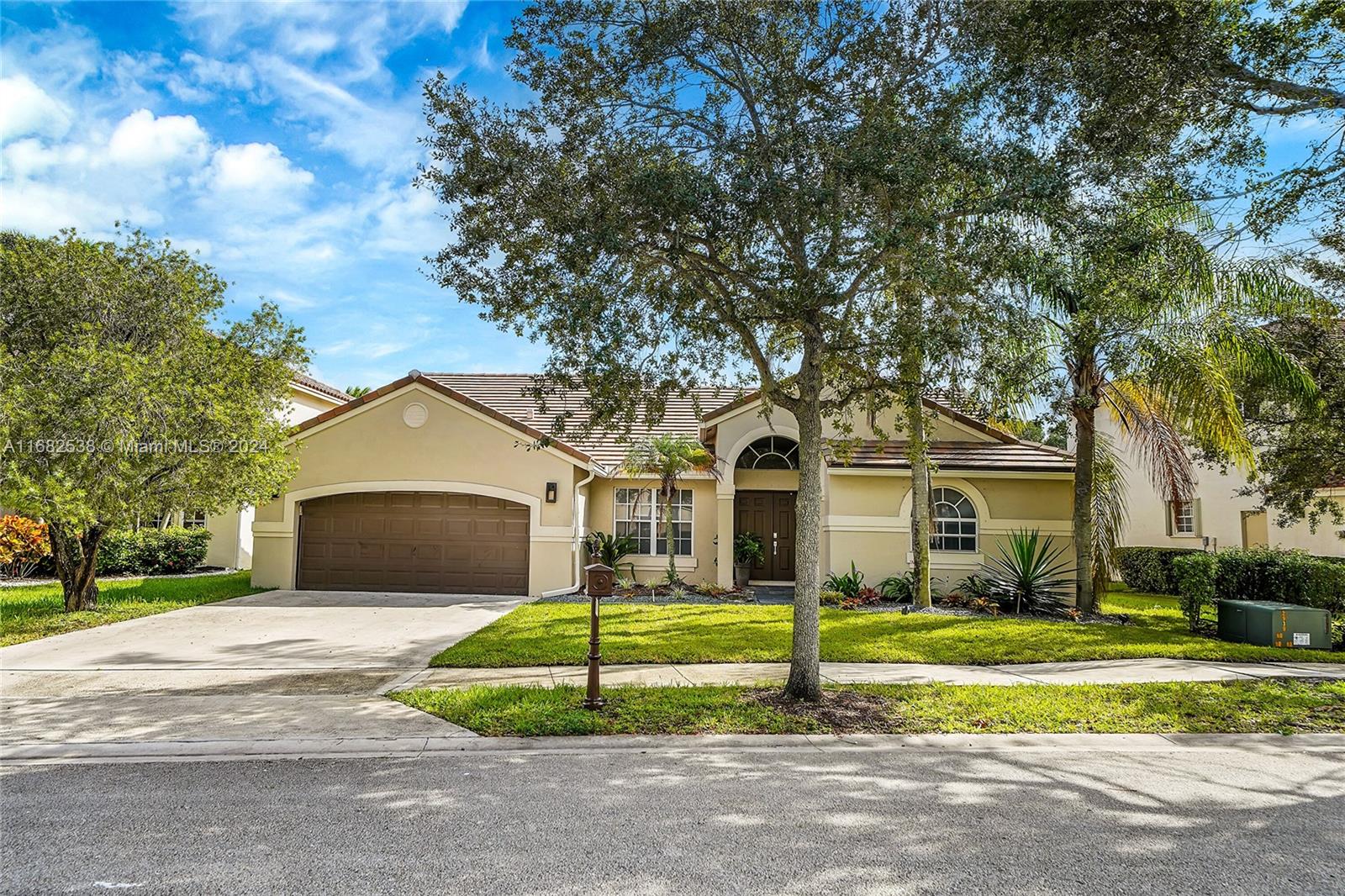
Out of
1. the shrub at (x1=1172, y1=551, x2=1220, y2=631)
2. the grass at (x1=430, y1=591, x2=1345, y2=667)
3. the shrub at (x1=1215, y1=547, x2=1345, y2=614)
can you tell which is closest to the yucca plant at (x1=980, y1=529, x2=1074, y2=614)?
the grass at (x1=430, y1=591, x2=1345, y2=667)

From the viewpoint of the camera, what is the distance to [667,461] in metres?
15.5

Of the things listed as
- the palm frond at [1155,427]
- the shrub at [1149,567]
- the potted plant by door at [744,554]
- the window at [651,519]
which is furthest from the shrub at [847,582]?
the shrub at [1149,567]

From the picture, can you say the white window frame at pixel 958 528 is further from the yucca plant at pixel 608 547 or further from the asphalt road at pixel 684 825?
the asphalt road at pixel 684 825

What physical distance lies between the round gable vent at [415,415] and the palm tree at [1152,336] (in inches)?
477

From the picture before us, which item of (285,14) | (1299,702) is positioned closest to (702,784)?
(1299,702)

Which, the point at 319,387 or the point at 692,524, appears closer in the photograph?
the point at 692,524

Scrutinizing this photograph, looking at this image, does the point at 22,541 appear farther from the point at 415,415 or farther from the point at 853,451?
the point at 853,451

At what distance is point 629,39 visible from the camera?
7996mm

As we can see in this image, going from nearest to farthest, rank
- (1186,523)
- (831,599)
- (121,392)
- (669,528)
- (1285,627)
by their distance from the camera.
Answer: (1285,627) < (121,392) < (831,599) < (669,528) < (1186,523)

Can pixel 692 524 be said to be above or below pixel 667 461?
below

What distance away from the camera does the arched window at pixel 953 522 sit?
52.5 ft

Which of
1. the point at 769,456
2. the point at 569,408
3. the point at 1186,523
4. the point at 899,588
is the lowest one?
the point at 899,588

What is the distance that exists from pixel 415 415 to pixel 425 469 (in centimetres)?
121
